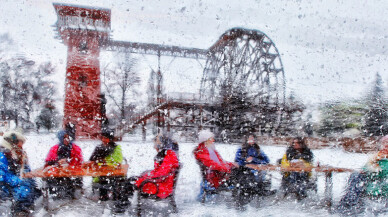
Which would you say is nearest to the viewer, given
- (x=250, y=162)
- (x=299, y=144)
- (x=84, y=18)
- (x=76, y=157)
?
(x=76, y=157)

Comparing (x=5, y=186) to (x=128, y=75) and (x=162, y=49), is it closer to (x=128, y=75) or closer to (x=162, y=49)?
(x=162, y=49)

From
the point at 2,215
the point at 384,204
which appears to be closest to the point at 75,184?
the point at 2,215

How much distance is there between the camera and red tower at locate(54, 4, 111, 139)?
42.0 feet

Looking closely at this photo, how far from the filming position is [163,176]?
3.54 meters

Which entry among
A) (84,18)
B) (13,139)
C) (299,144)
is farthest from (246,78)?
(13,139)

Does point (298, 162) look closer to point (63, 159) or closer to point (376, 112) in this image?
point (63, 159)

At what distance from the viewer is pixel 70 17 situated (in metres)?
12.4

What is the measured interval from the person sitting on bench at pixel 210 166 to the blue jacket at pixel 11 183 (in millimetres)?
2381

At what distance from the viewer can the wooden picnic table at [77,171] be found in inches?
137

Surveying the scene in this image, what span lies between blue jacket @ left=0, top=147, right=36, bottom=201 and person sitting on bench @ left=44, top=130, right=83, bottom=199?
0.48m

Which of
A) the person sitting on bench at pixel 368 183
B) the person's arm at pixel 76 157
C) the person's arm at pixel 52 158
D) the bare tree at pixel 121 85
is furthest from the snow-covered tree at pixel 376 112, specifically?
the bare tree at pixel 121 85

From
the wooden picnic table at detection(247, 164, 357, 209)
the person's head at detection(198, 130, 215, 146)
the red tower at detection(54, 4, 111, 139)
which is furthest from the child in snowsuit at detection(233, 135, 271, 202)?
the red tower at detection(54, 4, 111, 139)

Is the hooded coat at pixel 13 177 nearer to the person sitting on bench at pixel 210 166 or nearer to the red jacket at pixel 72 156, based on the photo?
the red jacket at pixel 72 156

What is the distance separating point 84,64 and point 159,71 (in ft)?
20.0
